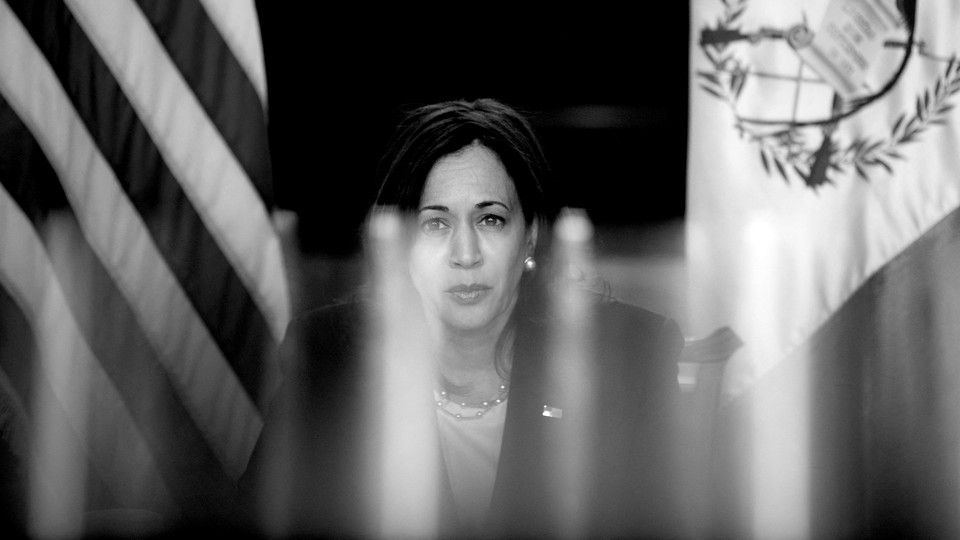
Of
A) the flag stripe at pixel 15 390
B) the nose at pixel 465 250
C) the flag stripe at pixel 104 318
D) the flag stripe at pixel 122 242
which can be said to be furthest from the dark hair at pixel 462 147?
the flag stripe at pixel 15 390

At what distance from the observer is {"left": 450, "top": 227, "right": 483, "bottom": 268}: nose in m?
1.55

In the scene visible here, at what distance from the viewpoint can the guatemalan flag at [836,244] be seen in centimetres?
166

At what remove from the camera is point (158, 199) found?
164 cm

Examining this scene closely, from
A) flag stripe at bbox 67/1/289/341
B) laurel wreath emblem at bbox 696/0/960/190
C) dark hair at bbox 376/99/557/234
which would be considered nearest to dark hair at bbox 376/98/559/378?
dark hair at bbox 376/99/557/234

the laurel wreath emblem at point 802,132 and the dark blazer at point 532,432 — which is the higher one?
the laurel wreath emblem at point 802,132

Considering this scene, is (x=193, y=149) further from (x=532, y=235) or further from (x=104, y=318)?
(x=532, y=235)

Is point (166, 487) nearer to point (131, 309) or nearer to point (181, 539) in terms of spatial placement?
point (181, 539)

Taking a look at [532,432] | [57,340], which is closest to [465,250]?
[532,432]

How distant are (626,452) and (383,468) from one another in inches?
18.1

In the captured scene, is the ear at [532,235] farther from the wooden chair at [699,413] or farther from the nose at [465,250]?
the wooden chair at [699,413]

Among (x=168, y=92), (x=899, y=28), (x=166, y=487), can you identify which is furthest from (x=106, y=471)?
(x=899, y=28)

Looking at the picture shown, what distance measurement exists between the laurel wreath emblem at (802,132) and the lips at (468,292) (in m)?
0.61

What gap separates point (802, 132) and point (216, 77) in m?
1.17

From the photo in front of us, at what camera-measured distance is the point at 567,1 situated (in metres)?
1.69
